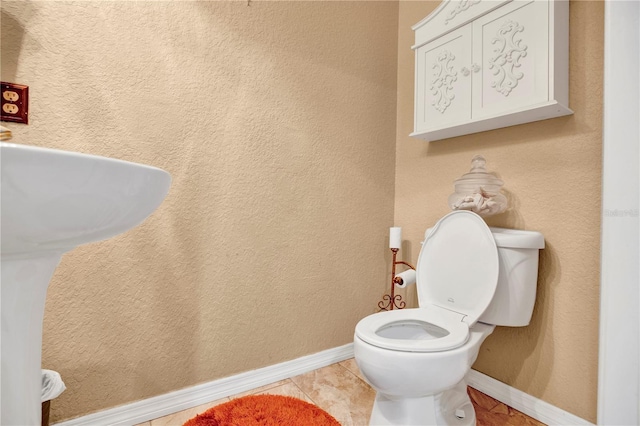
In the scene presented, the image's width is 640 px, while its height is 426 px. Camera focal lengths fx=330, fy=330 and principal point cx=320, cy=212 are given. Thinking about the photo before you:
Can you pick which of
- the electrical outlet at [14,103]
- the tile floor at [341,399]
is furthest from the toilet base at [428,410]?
the electrical outlet at [14,103]

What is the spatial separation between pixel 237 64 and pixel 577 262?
1.61m

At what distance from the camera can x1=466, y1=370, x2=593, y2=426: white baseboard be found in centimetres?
126

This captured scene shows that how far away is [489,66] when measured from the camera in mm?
1394

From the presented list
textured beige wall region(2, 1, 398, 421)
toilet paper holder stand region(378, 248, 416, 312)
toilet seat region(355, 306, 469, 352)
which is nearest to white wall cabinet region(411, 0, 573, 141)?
textured beige wall region(2, 1, 398, 421)

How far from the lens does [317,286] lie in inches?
68.1

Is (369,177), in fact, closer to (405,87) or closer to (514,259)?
(405,87)

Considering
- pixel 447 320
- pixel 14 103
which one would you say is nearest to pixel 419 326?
pixel 447 320

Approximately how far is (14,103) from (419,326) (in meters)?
1.61

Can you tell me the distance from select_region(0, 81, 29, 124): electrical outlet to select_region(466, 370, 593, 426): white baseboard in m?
2.08

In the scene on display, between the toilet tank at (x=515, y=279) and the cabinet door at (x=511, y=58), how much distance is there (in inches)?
20.3

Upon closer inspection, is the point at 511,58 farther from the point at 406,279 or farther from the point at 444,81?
the point at 406,279

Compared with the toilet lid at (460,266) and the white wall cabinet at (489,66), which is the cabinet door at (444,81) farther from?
the toilet lid at (460,266)

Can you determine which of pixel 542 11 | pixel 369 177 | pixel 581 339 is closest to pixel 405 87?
pixel 369 177

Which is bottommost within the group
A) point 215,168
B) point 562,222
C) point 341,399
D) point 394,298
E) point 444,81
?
point 341,399
